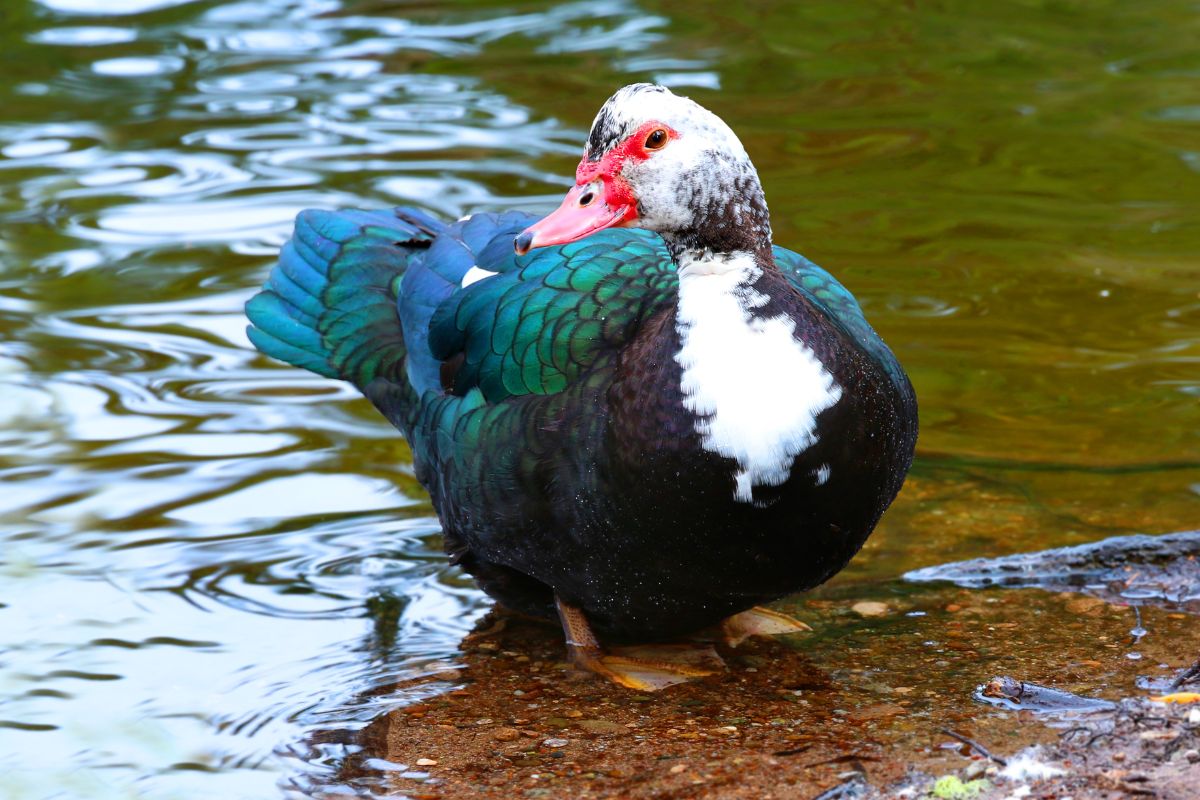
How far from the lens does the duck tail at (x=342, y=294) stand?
5.11m

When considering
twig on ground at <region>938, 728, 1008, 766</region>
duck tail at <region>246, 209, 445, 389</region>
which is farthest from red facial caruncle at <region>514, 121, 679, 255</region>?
twig on ground at <region>938, 728, 1008, 766</region>

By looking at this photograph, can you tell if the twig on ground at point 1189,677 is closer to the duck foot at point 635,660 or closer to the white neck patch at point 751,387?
the white neck patch at point 751,387

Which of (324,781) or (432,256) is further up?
(432,256)

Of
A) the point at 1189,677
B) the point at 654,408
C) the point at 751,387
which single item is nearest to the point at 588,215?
the point at 654,408

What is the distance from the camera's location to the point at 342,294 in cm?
521

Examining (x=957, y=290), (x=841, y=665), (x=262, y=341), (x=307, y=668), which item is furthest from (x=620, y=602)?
(x=957, y=290)

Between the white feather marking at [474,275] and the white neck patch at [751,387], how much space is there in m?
1.06

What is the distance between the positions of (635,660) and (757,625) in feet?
1.27

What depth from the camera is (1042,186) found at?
7.65 metres

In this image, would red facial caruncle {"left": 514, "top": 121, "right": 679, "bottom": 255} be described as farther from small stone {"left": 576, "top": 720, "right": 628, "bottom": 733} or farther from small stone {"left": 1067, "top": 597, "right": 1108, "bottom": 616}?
small stone {"left": 1067, "top": 597, "right": 1108, "bottom": 616}

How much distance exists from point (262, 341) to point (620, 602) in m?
1.80

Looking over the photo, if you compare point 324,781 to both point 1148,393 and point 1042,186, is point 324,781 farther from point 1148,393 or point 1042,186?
point 1042,186

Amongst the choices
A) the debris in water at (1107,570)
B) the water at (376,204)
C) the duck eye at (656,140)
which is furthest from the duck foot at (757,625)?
the duck eye at (656,140)

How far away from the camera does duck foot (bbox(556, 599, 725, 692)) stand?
433 centimetres
